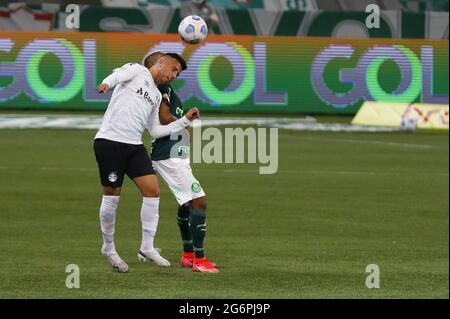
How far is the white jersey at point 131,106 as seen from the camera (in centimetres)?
1181

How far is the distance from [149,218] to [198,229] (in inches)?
20.1

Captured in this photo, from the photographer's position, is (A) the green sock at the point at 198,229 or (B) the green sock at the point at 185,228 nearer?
(A) the green sock at the point at 198,229

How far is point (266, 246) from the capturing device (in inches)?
589

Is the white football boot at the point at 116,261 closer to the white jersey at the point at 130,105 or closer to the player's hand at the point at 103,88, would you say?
the white jersey at the point at 130,105

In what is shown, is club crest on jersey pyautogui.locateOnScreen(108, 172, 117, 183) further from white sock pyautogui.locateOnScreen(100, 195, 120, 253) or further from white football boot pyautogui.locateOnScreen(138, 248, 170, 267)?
white football boot pyautogui.locateOnScreen(138, 248, 170, 267)

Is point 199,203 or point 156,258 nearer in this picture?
point 199,203

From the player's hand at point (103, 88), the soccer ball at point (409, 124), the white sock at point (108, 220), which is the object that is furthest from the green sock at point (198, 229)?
the soccer ball at point (409, 124)

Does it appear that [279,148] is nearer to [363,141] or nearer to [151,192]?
[363,141]

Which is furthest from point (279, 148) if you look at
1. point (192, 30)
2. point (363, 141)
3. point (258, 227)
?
point (192, 30)

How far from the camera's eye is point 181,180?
12.4 meters

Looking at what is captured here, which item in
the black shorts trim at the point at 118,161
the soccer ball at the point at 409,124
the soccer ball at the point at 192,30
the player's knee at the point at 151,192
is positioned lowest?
the player's knee at the point at 151,192

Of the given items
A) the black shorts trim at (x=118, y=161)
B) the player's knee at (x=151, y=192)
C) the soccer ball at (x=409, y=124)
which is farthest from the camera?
the soccer ball at (x=409, y=124)

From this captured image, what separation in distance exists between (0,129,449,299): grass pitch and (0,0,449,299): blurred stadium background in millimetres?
40

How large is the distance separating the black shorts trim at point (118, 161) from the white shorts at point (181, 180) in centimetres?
37
